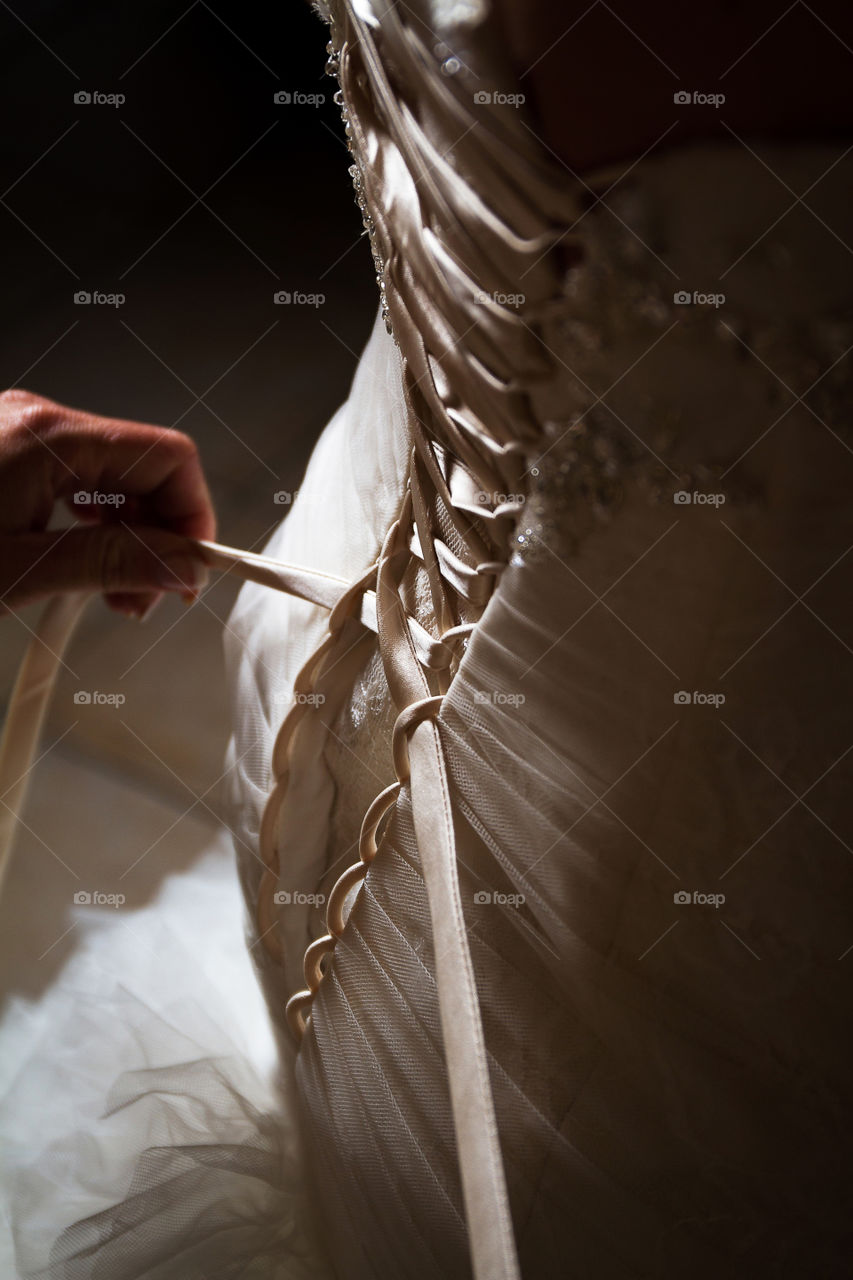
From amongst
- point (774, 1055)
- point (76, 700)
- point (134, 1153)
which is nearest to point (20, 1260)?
point (134, 1153)

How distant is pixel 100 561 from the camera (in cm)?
56

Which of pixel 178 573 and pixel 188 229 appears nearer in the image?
pixel 178 573

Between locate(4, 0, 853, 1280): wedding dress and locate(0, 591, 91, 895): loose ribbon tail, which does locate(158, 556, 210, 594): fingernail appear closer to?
locate(0, 591, 91, 895): loose ribbon tail

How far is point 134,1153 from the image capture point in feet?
1.78

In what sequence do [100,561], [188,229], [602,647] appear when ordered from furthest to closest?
[188,229] < [100,561] < [602,647]

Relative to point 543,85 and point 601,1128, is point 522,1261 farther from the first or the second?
point 543,85

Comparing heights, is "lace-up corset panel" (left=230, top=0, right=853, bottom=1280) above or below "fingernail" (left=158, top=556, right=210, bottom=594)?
below

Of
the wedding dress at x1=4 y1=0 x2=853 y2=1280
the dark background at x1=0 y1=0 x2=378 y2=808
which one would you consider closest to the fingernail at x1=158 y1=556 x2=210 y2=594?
the wedding dress at x1=4 y1=0 x2=853 y2=1280

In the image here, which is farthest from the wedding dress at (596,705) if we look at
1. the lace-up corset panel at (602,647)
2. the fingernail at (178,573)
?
the fingernail at (178,573)

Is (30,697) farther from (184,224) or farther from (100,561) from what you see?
(184,224)

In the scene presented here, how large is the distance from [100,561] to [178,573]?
0.04 m

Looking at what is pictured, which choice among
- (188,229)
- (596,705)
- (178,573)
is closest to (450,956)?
(596,705)

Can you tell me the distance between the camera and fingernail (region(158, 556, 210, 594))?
56 cm

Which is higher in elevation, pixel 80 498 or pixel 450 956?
pixel 80 498
